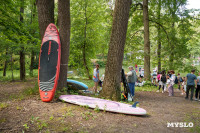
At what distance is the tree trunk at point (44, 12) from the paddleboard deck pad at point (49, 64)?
29 cm

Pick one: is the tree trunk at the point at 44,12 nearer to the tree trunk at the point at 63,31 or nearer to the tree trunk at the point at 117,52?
the tree trunk at the point at 63,31

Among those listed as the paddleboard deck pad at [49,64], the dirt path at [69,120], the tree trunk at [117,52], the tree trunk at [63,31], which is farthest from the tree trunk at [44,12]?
the dirt path at [69,120]

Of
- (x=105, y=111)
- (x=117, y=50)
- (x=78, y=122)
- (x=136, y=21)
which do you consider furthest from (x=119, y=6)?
(x=136, y=21)

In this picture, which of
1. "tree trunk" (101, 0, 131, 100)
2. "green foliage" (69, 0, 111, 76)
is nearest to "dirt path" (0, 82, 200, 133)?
"tree trunk" (101, 0, 131, 100)

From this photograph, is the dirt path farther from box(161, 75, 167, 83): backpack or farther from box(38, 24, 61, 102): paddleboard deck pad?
box(161, 75, 167, 83): backpack

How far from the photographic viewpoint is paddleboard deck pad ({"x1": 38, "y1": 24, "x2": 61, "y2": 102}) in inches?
187

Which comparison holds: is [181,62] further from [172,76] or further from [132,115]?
[132,115]

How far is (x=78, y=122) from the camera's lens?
336 centimetres

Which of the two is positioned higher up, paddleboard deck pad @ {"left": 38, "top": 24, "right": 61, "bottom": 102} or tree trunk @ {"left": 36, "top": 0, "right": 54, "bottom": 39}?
tree trunk @ {"left": 36, "top": 0, "right": 54, "bottom": 39}

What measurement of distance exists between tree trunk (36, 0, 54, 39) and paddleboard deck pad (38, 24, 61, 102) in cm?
29

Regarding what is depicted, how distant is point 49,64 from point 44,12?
190cm

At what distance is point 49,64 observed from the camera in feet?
16.9

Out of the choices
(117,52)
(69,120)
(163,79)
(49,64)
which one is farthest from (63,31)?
(163,79)

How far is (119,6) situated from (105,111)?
12.2 feet
